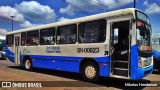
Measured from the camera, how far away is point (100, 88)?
33.0ft

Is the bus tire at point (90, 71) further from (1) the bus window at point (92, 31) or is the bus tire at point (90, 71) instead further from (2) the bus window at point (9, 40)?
(2) the bus window at point (9, 40)

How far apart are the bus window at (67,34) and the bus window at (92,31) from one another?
1.76 ft

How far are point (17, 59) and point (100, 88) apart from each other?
374 inches

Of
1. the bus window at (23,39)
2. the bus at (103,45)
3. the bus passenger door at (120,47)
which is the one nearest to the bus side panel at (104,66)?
the bus at (103,45)

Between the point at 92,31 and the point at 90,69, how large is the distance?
5.53 feet

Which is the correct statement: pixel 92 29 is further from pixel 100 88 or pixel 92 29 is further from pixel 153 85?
pixel 153 85

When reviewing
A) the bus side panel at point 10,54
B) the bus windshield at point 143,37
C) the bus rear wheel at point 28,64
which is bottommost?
the bus rear wheel at point 28,64

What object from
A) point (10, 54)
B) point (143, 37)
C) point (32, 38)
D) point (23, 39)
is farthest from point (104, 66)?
point (10, 54)

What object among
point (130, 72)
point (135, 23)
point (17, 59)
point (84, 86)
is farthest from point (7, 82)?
point (17, 59)

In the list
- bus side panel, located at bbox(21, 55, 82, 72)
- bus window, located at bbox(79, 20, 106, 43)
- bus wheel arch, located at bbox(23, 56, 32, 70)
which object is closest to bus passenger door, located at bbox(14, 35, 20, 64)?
bus wheel arch, located at bbox(23, 56, 32, 70)

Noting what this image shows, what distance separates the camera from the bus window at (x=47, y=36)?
14164 mm

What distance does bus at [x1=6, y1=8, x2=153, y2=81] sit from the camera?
9961mm

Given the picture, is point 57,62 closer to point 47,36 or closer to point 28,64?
point 47,36

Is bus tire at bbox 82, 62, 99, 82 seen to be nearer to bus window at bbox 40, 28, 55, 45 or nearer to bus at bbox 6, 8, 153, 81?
bus at bbox 6, 8, 153, 81
